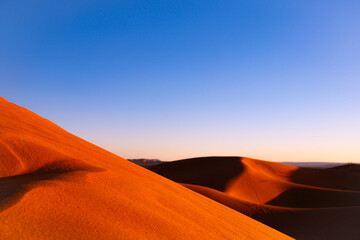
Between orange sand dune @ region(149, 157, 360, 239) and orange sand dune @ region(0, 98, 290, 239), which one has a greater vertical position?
orange sand dune @ region(0, 98, 290, 239)

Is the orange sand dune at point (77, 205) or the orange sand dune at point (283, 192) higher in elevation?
the orange sand dune at point (77, 205)

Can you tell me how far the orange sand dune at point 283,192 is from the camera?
11.9m

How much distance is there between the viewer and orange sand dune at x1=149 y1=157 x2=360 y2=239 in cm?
1194

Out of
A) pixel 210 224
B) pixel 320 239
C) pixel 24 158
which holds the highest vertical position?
pixel 24 158

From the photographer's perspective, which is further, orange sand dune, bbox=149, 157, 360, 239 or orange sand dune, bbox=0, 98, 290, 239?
orange sand dune, bbox=149, 157, 360, 239

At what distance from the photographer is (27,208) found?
8.85ft

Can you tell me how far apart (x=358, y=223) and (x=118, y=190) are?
11.6 m

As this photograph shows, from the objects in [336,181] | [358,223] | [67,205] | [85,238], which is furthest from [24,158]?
[336,181]

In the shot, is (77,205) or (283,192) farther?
(283,192)

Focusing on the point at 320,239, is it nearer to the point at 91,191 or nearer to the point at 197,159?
the point at 91,191

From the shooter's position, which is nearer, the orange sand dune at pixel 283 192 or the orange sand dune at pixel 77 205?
the orange sand dune at pixel 77 205

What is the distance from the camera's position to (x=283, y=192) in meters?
22.0

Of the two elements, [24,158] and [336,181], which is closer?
[24,158]

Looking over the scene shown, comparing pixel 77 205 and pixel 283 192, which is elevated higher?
pixel 77 205
